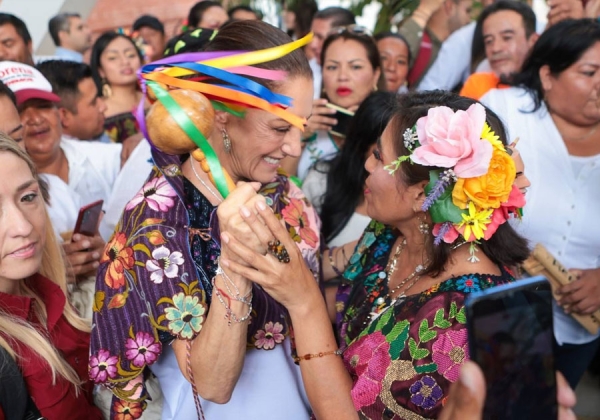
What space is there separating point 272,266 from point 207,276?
0.90 ft

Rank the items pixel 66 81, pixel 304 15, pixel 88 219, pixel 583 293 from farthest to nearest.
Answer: pixel 304 15 < pixel 66 81 < pixel 583 293 < pixel 88 219

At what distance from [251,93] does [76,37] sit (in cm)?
473

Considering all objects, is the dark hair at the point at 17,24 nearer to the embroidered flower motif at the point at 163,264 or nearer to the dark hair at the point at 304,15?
the dark hair at the point at 304,15

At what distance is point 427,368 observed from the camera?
1445 millimetres

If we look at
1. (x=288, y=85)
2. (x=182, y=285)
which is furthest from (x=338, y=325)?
(x=288, y=85)

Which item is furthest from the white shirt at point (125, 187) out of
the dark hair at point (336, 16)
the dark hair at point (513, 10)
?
the dark hair at point (513, 10)

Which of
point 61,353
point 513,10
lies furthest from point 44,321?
point 513,10

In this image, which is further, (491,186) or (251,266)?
(491,186)

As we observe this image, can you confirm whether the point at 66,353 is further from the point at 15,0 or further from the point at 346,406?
the point at 15,0

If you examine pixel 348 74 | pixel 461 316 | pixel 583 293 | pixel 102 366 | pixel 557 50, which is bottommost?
pixel 583 293

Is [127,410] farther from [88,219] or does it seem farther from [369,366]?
[88,219]

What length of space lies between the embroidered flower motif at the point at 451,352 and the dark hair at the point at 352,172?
1341 millimetres

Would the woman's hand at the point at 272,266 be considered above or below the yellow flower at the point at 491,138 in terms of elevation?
below

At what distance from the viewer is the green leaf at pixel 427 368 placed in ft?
4.72
